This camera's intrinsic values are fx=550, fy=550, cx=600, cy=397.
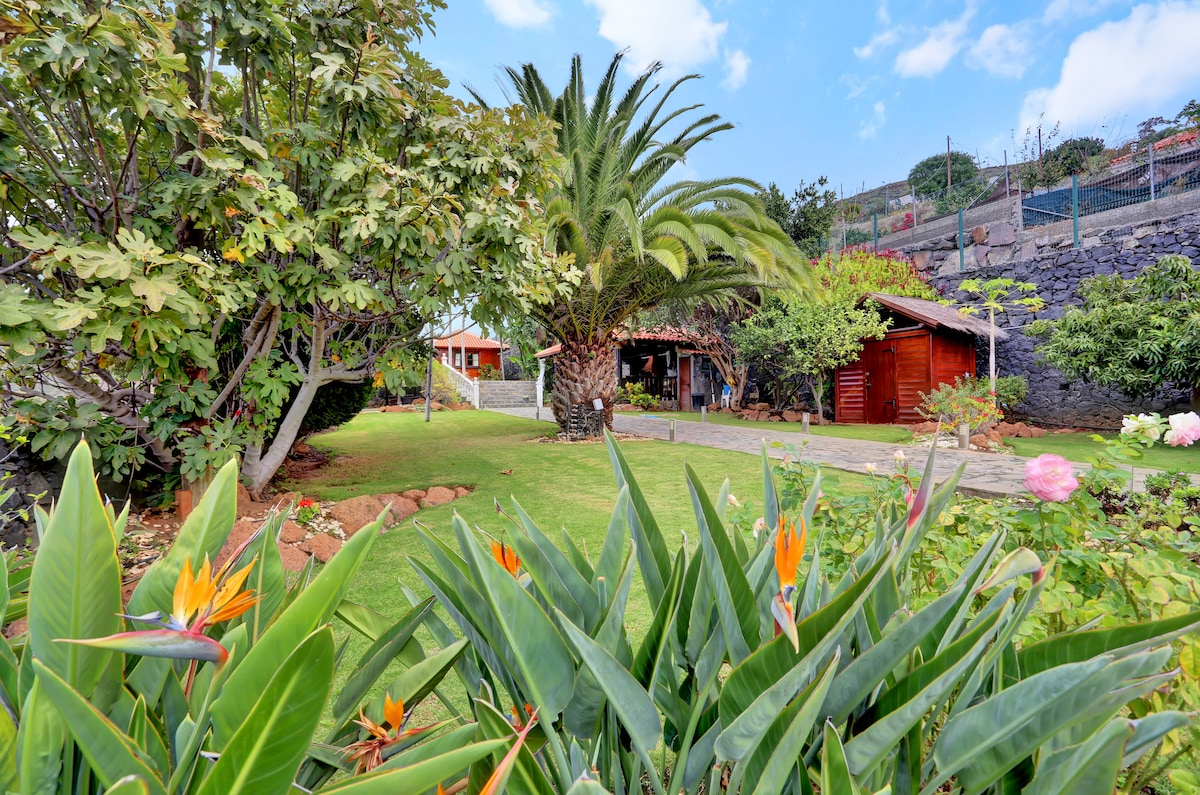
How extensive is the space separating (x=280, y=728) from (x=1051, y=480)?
208 centimetres

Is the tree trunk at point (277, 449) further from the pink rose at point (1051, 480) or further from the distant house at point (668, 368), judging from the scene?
the distant house at point (668, 368)

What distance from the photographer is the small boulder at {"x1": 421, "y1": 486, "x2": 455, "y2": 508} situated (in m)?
5.16

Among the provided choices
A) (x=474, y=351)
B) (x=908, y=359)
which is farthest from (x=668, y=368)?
(x=474, y=351)

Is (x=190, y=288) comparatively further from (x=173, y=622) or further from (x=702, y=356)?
(x=702, y=356)

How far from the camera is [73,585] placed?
659mm

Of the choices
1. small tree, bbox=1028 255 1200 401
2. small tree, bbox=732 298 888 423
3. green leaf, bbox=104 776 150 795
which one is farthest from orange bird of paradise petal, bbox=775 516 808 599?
small tree, bbox=732 298 888 423

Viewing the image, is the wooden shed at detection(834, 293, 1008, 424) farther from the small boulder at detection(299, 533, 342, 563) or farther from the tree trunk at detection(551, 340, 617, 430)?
the small boulder at detection(299, 533, 342, 563)

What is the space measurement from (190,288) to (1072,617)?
4294 mm

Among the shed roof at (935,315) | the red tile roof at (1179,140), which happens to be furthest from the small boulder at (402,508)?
the red tile roof at (1179,140)

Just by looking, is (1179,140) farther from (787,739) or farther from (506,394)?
(787,739)

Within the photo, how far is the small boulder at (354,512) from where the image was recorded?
433 cm

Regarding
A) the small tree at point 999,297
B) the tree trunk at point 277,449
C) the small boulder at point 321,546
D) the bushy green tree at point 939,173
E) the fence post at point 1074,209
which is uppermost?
the bushy green tree at point 939,173

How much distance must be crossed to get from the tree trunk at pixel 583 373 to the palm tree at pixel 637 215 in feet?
1.93

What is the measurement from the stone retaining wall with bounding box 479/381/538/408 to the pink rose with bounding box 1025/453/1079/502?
69.4 feet
